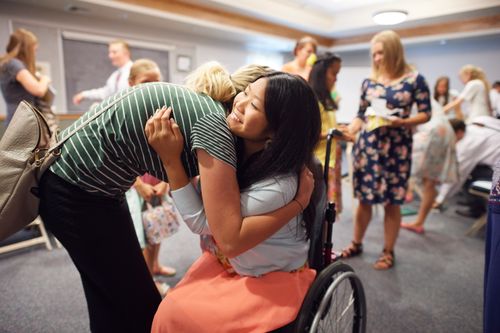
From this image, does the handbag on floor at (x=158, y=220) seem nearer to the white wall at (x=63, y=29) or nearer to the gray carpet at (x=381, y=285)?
the gray carpet at (x=381, y=285)

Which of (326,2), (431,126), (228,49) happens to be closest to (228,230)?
(431,126)

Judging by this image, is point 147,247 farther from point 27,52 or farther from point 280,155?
point 27,52

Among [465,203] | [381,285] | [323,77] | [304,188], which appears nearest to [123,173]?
[304,188]

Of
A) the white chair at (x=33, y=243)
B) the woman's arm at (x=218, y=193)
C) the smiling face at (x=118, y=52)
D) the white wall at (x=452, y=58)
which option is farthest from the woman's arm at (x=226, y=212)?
the white wall at (x=452, y=58)

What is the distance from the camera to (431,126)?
2.91 meters

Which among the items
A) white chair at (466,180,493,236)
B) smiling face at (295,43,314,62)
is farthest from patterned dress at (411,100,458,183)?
smiling face at (295,43,314,62)

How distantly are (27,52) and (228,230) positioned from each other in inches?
92.1

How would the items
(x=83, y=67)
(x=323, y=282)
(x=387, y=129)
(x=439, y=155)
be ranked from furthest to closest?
(x=83, y=67) → (x=439, y=155) → (x=387, y=129) → (x=323, y=282)

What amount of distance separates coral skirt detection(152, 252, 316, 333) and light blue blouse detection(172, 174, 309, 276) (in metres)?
0.03

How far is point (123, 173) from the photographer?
877mm

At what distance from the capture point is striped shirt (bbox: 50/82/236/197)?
785 mm

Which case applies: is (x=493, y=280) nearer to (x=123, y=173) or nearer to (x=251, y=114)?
(x=251, y=114)

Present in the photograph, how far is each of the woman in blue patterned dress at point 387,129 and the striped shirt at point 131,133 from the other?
1379 mm

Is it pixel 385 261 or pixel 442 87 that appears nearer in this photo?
pixel 385 261
